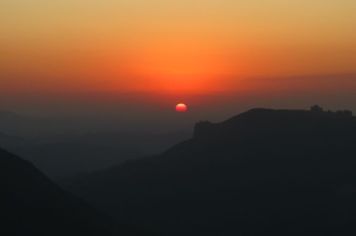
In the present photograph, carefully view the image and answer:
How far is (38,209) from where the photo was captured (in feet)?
336

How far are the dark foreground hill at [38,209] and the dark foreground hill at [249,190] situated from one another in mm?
36275

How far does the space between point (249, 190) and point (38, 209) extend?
261 ft

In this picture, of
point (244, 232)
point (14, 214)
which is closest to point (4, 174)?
point (14, 214)

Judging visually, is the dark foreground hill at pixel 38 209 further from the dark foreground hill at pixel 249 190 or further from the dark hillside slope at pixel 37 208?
the dark foreground hill at pixel 249 190

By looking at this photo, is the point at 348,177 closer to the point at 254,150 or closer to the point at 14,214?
the point at 254,150

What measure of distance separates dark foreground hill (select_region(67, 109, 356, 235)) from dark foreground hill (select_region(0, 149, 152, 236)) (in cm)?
3627

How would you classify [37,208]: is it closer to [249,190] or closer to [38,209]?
[38,209]

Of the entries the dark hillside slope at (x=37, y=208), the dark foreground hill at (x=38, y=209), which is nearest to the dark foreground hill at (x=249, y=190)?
the dark foreground hill at (x=38, y=209)

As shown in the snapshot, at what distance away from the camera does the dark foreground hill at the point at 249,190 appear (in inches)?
5822

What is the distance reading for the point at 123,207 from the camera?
162m

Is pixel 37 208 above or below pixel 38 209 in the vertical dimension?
above

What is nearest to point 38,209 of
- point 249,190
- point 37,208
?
point 37,208

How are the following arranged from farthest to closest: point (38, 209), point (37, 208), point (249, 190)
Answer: point (249, 190) < point (37, 208) < point (38, 209)

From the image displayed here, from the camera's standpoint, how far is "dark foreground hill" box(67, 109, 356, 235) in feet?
485
